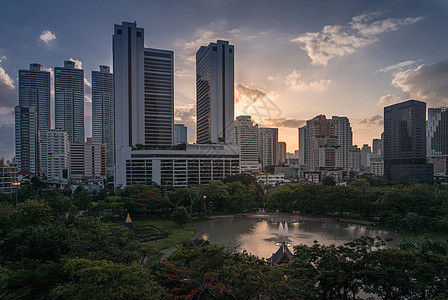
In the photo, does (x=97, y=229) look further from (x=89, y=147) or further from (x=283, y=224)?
(x=89, y=147)

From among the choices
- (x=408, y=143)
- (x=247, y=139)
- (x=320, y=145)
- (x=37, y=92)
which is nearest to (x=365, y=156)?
(x=320, y=145)

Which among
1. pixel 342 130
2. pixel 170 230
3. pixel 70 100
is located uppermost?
pixel 70 100

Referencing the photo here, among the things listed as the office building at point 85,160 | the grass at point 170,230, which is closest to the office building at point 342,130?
the office building at point 85,160

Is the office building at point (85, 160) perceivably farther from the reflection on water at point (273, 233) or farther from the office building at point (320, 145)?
the office building at point (320, 145)

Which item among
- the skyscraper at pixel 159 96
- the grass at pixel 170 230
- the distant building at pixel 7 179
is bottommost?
the grass at pixel 170 230

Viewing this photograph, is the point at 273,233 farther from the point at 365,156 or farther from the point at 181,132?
the point at 181,132

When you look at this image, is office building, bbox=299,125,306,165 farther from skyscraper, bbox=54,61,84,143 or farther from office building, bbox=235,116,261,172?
skyscraper, bbox=54,61,84,143

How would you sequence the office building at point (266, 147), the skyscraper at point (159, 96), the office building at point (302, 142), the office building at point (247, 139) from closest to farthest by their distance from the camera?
1. the skyscraper at point (159, 96)
2. the office building at point (247, 139)
3. the office building at point (302, 142)
4. the office building at point (266, 147)
